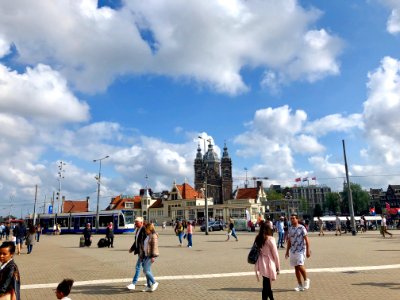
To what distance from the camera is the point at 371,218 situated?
48062 millimetres

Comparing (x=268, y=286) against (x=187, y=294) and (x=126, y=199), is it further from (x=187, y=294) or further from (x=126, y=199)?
(x=126, y=199)

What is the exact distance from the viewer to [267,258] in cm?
738

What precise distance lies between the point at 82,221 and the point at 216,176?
95.1 meters

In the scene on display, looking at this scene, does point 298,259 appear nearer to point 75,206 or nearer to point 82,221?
point 82,221

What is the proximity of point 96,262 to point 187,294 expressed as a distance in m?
7.98

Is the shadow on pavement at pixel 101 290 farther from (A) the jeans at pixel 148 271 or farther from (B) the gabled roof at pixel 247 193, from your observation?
(B) the gabled roof at pixel 247 193

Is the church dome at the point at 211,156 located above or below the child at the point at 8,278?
above

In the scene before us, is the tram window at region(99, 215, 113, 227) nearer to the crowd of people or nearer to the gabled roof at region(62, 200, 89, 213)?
the crowd of people

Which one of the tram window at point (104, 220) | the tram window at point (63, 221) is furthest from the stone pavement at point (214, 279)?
the tram window at point (63, 221)

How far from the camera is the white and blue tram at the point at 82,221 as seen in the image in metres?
44.2

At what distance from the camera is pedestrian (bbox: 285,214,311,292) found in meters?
8.82

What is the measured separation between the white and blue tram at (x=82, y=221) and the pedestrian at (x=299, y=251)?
123ft

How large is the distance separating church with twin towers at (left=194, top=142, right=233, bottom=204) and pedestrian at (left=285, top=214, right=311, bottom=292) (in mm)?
123723

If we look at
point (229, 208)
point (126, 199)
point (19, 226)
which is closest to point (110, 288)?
point (19, 226)
